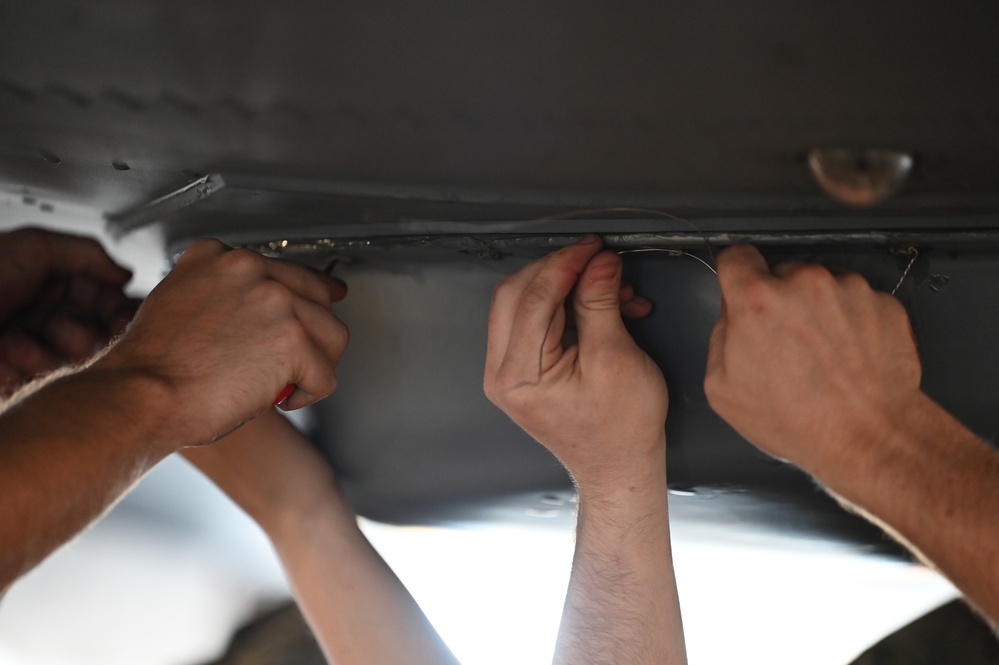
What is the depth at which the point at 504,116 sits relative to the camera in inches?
21.4

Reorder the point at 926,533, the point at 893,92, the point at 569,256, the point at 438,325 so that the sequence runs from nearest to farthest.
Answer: the point at 893,92
the point at 926,533
the point at 569,256
the point at 438,325

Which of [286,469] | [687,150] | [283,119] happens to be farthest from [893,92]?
[286,469]

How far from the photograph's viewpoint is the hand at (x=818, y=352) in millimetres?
647

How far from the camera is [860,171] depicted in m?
0.55

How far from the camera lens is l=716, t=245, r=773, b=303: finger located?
66cm

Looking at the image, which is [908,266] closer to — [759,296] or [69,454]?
[759,296]

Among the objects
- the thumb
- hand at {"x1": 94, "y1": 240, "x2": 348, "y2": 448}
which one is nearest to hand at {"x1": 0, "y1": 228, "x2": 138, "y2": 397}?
hand at {"x1": 94, "y1": 240, "x2": 348, "y2": 448}

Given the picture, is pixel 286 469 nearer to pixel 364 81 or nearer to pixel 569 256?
pixel 569 256

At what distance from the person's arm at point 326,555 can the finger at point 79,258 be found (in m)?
0.27

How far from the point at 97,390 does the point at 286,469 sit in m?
0.42

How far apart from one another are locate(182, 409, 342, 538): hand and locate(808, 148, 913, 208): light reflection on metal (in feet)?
2.20

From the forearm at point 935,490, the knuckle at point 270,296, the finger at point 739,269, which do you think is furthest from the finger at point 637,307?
the knuckle at point 270,296

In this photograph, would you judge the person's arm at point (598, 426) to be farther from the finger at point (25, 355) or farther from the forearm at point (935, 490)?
the finger at point (25, 355)

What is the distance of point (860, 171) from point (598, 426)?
36 cm
